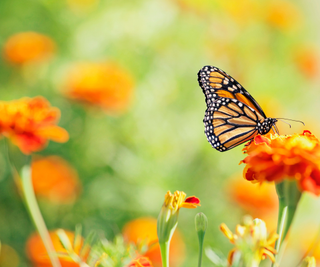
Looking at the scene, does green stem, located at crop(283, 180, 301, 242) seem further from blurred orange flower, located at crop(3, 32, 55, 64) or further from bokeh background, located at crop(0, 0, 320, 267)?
blurred orange flower, located at crop(3, 32, 55, 64)

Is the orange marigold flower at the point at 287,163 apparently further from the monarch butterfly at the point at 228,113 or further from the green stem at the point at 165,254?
the monarch butterfly at the point at 228,113

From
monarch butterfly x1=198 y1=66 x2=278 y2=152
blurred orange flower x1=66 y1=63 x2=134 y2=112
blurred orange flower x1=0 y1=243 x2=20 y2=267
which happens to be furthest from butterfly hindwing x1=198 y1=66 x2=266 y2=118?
blurred orange flower x1=0 y1=243 x2=20 y2=267

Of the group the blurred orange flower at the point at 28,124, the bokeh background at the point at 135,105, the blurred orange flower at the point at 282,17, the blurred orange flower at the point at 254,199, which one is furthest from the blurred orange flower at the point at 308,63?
the blurred orange flower at the point at 28,124

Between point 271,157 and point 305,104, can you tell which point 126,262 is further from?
point 305,104

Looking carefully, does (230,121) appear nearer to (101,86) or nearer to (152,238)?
(152,238)

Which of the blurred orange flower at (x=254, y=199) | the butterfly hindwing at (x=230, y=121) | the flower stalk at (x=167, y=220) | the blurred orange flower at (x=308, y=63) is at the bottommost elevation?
the blurred orange flower at (x=254, y=199)

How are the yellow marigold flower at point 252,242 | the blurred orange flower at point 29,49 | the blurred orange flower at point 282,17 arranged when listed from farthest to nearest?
the blurred orange flower at point 282,17 → the blurred orange flower at point 29,49 → the yellow marigold flower at point 252,242

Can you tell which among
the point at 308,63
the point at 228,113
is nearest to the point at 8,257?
the point at 228,113
